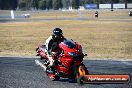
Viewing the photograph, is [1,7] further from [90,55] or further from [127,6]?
[90,55]

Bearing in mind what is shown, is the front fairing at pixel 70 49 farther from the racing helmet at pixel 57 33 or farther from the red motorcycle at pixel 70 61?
the racing helmet at pixel 57 33

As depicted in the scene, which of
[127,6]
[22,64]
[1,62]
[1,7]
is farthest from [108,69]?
[1,7]

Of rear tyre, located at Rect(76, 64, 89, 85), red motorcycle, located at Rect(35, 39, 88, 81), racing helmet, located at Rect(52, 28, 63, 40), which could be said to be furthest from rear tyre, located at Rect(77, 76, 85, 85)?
racing helmet, located at Rect(52, 28, 63, 40)

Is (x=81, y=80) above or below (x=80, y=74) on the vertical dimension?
below

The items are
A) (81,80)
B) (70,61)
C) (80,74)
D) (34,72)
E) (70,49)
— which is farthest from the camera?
(34,72)

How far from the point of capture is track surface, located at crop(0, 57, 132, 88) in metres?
11.1

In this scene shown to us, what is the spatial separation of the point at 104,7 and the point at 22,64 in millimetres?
152007

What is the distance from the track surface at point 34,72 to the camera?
11078 mm

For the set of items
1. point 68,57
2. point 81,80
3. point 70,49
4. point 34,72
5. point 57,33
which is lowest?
point 34,72

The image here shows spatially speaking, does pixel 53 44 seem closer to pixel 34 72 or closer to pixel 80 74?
pixel 80 74

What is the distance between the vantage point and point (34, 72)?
44.1 feet

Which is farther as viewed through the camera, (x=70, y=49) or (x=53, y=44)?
(x=53, y=44)

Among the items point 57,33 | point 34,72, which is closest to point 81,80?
point 57,33

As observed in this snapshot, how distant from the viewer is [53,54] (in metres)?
11.8
